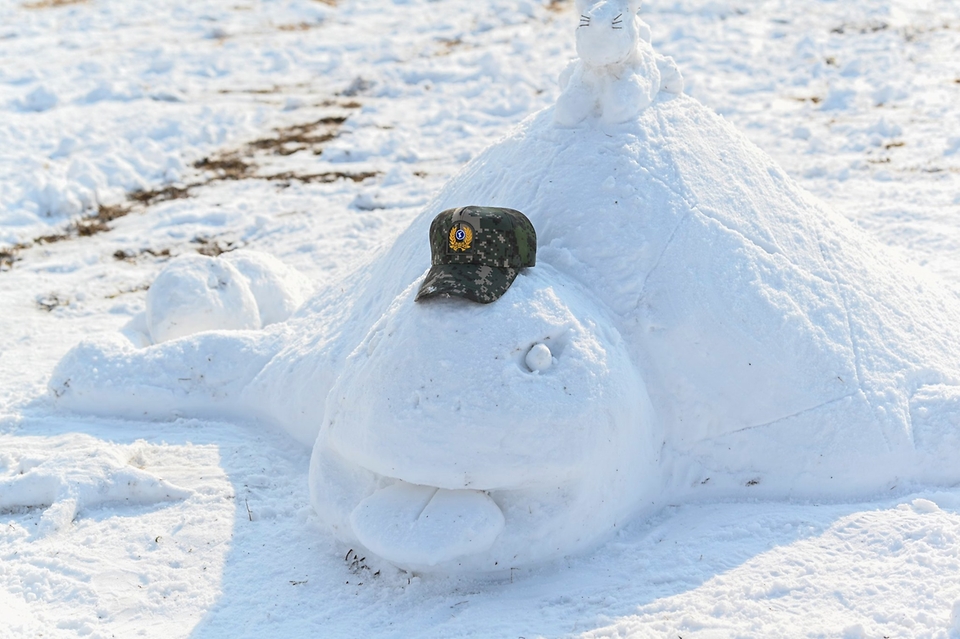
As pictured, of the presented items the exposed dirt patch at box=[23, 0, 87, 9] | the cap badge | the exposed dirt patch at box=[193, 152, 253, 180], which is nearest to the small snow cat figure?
the cap badge

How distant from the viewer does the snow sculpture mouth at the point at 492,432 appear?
2.88 meters

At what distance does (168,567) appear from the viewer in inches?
130

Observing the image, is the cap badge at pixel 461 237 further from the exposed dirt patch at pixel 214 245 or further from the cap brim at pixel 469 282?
the exposed dirt patch at pixel 214 245

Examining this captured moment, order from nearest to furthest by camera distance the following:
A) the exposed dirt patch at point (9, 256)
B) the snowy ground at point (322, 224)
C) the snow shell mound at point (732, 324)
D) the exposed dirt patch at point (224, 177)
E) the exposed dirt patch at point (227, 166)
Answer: the snowy ground at point (322, 224), the snow shell mound at point (732, 324), the exposed dirt patch at point (9, 256), the exposed dirt patch at point (224, 177), the exposed dirt patch at point (227, 166)

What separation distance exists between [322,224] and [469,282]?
3697 mm

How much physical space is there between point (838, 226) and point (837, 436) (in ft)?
2.94

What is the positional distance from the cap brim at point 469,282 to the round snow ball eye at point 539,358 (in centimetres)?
20

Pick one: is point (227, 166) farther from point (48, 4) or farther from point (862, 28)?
point (862, 28)

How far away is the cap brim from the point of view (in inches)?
117

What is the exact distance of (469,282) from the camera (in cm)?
300

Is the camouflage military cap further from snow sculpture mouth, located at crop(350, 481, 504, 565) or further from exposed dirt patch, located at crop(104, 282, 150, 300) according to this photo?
exposed dirt patch, located at crop(104, 282, 150, 300)

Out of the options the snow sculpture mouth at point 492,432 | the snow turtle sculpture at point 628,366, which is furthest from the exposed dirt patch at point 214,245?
the snow sculpture mouth at point 492,432

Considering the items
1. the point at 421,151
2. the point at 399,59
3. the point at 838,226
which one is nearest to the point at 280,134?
the point at 421,151

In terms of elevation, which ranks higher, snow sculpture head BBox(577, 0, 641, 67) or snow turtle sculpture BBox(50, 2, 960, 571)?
snow sculpture head BBox(577, 0, 641, 67)
